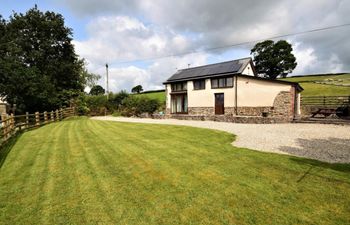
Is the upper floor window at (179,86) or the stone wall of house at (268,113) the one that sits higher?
the upper floor window at (179,86)

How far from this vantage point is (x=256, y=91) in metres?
20.5

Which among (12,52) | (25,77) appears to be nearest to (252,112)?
(25,77)

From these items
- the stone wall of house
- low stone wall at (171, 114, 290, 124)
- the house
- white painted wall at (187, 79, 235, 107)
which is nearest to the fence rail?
the house

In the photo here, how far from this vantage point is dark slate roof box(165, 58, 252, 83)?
22.4m

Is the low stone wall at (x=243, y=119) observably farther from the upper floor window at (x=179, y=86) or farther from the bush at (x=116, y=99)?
the bush at (x=116, y=99)

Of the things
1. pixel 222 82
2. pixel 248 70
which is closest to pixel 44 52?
pixel 222 82

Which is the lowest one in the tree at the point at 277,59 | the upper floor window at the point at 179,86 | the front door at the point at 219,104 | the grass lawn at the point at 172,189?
the grass lawn at the point at 172,189

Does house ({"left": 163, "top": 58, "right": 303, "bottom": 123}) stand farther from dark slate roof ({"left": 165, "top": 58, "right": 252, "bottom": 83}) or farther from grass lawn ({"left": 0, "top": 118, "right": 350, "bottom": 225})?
grass lawn ({"left": 0, "top": 118, "right": 350, "bottom": 225})

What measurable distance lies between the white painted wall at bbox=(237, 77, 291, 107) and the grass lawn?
1425cm

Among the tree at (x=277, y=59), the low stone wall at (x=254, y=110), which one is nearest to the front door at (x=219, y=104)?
the low stone wall at (x=254, y=110)

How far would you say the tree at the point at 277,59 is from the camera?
53.0 m

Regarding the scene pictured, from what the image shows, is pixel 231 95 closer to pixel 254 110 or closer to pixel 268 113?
pixel 254 110

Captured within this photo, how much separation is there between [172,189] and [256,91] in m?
18.2

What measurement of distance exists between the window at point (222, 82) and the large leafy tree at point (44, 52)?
59.1 feet
